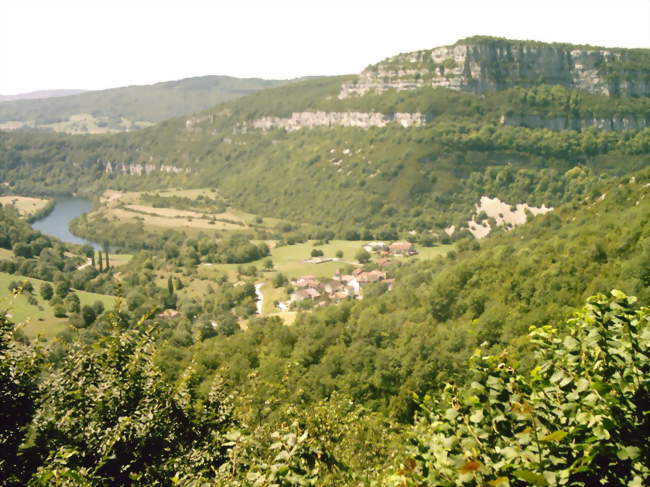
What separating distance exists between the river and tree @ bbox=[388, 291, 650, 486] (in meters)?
133

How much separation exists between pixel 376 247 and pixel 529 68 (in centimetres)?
8517

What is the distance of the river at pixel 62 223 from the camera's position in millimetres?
136325

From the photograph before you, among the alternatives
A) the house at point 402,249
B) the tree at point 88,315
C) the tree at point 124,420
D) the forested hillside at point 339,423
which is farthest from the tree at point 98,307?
the tree at point 124,420

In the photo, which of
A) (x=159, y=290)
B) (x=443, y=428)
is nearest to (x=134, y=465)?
(x=443, y=428)

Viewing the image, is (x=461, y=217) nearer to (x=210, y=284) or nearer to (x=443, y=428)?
(x=210, y=284)

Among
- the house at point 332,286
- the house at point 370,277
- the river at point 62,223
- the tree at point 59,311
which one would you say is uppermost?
the tree at point 59,311

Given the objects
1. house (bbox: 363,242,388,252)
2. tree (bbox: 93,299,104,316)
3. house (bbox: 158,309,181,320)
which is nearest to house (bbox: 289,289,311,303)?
house (bbox: 158,309,181,320)

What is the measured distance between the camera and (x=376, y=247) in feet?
360

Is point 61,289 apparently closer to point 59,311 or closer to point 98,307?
point 98,307

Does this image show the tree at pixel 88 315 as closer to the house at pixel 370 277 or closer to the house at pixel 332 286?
the house at pixel 332 286

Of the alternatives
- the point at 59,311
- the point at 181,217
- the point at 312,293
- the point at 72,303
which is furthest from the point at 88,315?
the point at 181,217

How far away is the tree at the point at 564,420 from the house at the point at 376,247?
103 metres

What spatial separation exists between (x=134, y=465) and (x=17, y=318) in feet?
208

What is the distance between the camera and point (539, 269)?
34.8 m
